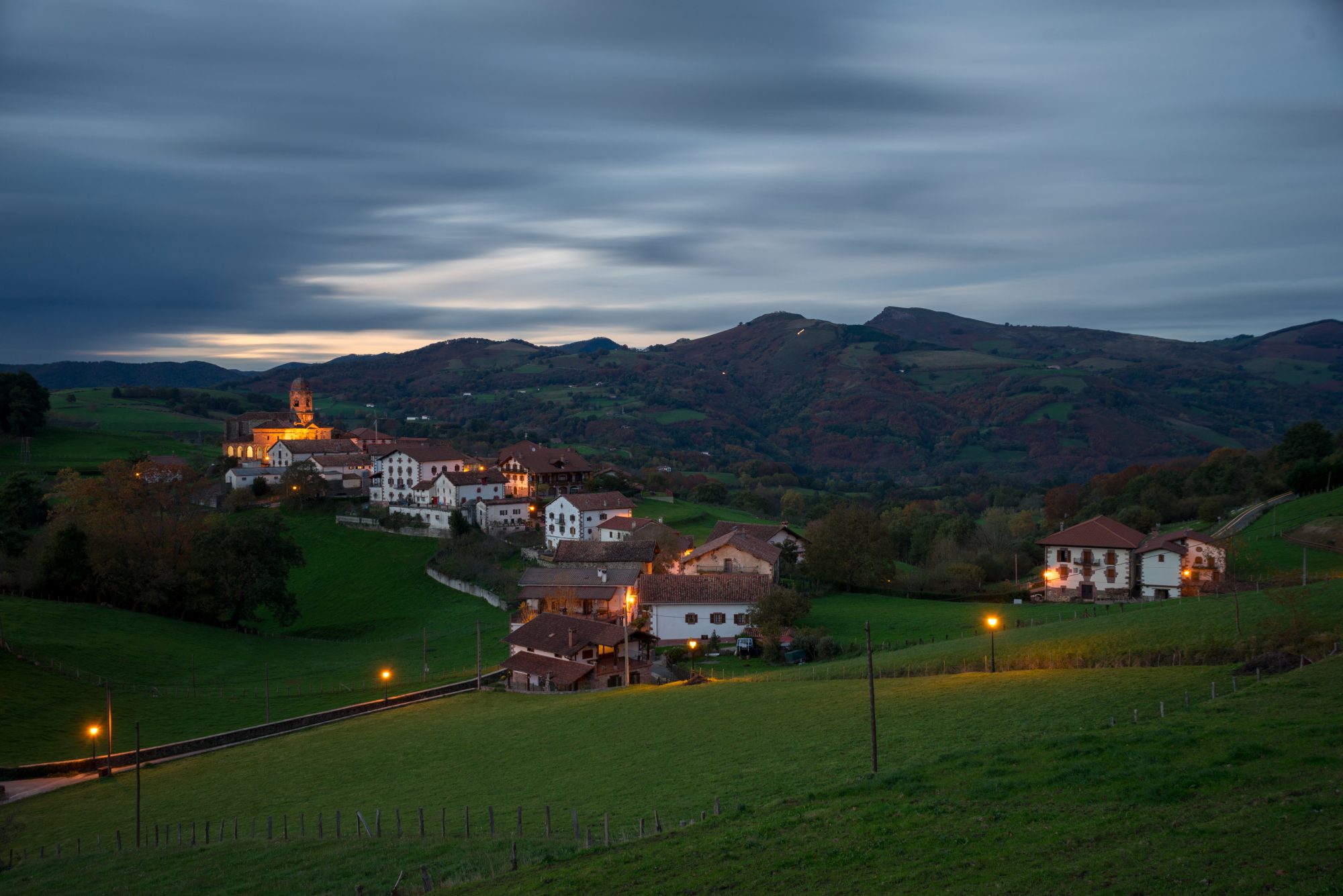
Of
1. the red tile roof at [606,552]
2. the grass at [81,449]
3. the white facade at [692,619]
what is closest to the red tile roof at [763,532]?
the red tile roof at [606,552]

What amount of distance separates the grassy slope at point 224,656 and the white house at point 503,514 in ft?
31.9

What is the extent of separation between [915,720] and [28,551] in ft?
215

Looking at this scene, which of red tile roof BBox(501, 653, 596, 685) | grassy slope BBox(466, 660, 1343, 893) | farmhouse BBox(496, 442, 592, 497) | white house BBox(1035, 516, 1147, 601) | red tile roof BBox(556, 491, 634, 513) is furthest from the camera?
farmhouse BBox(496, 442, 592, 497)

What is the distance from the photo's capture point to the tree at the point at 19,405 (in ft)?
371

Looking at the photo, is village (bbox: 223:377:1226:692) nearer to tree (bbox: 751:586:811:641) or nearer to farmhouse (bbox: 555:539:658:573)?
farmhouse (bbox: 555:539:658:573)

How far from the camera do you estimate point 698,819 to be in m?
19.4

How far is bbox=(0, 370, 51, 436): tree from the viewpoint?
11300 cm

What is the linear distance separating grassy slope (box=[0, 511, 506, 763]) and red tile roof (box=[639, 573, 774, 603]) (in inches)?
377

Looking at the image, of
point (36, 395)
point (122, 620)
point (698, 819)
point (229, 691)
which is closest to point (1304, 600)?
point (698, 819)

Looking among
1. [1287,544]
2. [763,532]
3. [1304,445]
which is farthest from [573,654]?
[1304,445]

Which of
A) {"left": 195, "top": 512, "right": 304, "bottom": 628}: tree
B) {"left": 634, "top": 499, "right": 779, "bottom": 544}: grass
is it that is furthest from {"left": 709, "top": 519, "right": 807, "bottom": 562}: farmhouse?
{"left": 195, "top": 512, "right": 304, "bottom": 628}: tree

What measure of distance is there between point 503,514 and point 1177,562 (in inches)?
2238

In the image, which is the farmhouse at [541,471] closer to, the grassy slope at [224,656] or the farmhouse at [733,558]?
the grassy slope at [224,656]

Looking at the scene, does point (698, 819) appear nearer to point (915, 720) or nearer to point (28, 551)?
point (915, 720)
